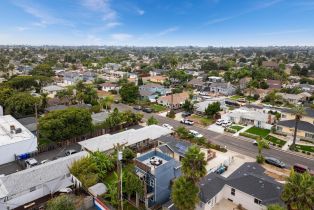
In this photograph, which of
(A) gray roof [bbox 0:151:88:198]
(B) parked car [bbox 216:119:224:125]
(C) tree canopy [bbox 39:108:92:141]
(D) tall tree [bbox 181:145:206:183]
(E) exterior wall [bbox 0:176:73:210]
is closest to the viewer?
(D) tall tree [bbox 181:145:206:183]

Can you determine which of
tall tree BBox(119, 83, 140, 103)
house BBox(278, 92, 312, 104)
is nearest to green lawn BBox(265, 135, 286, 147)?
house BBox(278, 92, 312, 104)

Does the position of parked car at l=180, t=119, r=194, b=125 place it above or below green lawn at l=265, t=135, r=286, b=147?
above

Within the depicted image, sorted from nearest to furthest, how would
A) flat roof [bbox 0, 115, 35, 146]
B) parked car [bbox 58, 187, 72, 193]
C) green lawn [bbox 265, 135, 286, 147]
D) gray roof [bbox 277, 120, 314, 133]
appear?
parked car [bbox 58, 187, 72, 193], flat roof [bbox 0, 115, 35, 146], green lawn [bbox 265, 135, 286, 147], gray roof [bbox 277, 120, 314, 133]

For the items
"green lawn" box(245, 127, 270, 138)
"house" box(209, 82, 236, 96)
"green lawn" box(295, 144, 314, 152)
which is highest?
"house" box(209, 82, 236, 96)

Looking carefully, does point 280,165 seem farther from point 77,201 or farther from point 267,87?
point 267,87

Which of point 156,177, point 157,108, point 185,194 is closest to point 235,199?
point 185,194

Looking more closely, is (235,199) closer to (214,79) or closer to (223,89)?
(223,89)

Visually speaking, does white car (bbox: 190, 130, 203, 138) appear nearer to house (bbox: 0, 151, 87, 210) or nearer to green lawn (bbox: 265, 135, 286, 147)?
green lawn (bbox: 265, 135, 286, 147)

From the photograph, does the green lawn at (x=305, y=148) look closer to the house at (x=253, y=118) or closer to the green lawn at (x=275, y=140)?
the green lawn at (x=275, y=140)

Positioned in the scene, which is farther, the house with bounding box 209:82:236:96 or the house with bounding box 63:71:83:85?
the house with bounding box 63:71:83:85
